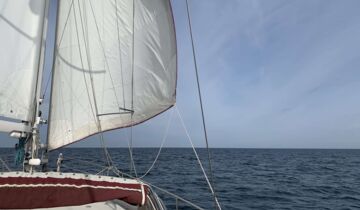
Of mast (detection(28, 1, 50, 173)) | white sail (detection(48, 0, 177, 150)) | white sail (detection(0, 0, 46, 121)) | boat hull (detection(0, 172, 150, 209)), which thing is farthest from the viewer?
white sail (detection(48, 0, 177, 150))

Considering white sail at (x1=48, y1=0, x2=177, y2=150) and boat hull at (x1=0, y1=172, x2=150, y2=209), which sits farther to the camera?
white sail at (x1=48, y1=0, x2=177, y2=150)

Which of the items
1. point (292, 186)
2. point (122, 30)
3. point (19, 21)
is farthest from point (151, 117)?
point (292, 186)

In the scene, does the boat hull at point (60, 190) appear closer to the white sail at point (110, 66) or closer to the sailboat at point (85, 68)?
the sailboat at point (85, 68)

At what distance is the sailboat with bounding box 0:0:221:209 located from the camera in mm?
5551

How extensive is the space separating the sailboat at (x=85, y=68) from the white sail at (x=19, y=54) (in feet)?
0.05

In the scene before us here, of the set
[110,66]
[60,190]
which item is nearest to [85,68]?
[110,66]

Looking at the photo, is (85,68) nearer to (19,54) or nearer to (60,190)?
(19,54)

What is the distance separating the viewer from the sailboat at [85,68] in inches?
219

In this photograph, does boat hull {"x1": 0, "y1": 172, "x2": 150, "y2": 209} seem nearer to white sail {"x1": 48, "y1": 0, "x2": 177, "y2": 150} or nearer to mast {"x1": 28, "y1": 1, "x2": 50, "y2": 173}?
mast {"x1": 28, "y1": 1, "x2": 50, "y2": 173}

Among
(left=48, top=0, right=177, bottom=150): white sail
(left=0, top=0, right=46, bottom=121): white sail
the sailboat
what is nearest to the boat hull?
the sailboat

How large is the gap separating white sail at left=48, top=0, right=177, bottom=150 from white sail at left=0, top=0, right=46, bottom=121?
37 cm

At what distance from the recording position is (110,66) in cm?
612

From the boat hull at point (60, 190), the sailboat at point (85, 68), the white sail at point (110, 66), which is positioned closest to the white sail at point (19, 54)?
the sailboat at point (85, 68)

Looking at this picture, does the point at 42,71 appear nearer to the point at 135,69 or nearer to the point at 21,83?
the point at 21,83
